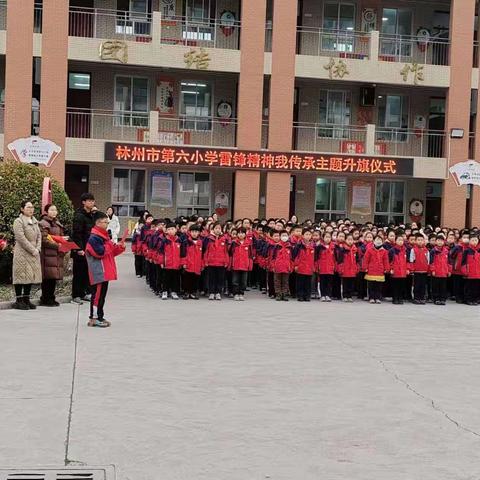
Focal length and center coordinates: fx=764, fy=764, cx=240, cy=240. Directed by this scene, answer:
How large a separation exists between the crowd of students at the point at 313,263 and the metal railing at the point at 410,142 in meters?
13.3

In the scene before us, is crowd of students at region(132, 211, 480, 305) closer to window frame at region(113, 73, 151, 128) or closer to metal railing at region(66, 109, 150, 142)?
metal railing at region(66, 109, 150, 142)

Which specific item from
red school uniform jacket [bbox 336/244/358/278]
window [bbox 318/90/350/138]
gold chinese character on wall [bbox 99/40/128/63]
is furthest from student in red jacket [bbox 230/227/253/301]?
window [bbox 318/90/350/138]

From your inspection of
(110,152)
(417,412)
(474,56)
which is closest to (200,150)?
(110,152)

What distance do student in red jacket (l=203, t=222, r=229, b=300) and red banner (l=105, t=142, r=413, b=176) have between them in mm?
11341

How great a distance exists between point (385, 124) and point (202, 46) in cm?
780

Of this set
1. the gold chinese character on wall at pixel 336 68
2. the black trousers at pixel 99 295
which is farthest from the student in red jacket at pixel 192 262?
the gold chinese character on wall at pixel 336 68

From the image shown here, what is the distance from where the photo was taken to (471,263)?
51.3ft

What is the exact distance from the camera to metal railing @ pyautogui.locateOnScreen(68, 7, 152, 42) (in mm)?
26672

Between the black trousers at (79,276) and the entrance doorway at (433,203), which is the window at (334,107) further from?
the black trousers at (79,276)

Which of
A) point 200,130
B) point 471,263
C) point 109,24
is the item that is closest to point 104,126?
point 200,130

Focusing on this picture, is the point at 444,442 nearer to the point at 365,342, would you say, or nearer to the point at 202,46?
the point at 365,342

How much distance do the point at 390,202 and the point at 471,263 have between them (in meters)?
14.7

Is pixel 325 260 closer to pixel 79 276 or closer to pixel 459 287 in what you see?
pixel 459 287

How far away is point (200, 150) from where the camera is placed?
26.2m
